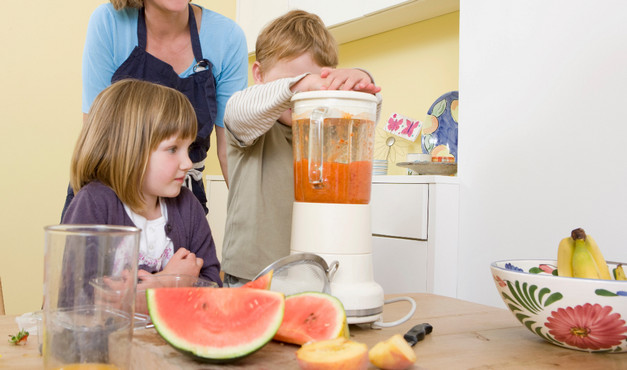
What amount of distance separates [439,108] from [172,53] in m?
1.27

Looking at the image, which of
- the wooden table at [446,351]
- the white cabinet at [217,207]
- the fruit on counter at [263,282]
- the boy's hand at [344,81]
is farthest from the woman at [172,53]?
the white cabinet at [217,207]

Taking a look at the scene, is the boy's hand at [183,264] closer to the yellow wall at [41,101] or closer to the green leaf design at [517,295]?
the green leaf design at [517,295]

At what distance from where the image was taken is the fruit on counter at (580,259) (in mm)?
638

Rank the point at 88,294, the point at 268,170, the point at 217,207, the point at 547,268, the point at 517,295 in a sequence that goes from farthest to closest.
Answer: the point at 217,207 → the point at 268,170 → the point at 547,268 → the point at 517,295 → the point at 88,294

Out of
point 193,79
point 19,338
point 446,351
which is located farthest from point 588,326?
point 193,79

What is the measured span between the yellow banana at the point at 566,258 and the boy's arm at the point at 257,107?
0.43m

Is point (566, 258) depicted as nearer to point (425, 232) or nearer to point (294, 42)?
point (294, 42)

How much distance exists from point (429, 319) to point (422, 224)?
116 centimetres

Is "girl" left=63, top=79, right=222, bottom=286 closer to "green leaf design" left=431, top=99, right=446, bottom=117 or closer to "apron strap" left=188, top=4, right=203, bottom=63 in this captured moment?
"apron strap" left=188, top=4, right=203, bottom=63

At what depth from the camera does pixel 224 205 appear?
115 inches

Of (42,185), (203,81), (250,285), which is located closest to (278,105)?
(250,285)

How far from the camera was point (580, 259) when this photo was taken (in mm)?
645

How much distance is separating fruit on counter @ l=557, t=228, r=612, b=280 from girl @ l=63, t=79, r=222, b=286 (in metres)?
0.70

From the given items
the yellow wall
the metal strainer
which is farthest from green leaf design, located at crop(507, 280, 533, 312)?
the yellow wall
